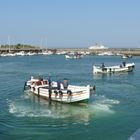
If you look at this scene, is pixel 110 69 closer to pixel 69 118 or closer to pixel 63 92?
pixel 63 92

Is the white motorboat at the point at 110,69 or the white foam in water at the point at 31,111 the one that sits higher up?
the white motorboat at the point at 110,69

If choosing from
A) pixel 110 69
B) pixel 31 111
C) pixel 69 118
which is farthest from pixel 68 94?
pixel 110 69

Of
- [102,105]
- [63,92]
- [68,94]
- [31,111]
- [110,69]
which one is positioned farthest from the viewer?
[110,69]

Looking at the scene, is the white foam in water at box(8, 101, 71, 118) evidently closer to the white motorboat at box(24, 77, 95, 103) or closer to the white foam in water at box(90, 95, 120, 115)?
the white motorboat at box(24, 77, 95, 103)

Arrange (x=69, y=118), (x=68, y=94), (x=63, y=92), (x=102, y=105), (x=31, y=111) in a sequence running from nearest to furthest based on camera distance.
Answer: (x=69, y=118) → (x=31, y=111) → (x=102, y=105) → (x=68, y=94) → (x=63, y=92)

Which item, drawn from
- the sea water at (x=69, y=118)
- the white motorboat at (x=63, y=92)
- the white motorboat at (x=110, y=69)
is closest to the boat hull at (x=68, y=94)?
the white motorboat at (x=63, y=92)

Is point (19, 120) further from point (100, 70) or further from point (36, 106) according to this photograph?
point (100, 70)

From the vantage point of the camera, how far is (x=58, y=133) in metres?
26.2

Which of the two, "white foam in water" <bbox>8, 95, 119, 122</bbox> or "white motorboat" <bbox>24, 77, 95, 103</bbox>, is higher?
"white motorboat" <bbox>24, 77, 95, 103</bbox>

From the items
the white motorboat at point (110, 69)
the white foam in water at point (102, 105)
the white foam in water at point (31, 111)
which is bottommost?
the white foam in water at point (31, 111)

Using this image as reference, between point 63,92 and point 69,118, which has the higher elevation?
point 63,92

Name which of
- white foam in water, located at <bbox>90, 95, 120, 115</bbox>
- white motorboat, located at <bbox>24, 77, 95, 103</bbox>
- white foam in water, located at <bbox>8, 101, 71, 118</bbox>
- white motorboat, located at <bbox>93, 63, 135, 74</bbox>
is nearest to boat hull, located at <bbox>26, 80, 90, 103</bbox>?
white motorboat, located at <bbox>24, 77, 95, 103</bbox>

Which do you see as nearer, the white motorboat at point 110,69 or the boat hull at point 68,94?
the boat hull at point 68,94

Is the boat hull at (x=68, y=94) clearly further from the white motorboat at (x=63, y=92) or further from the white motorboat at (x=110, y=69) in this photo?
the white motorboat at (x=110, y=69)
